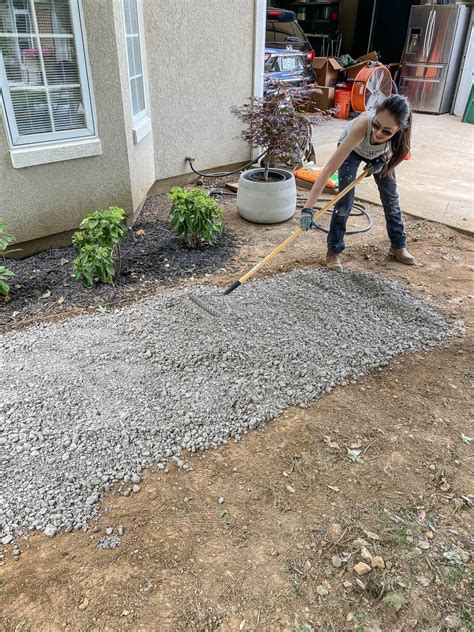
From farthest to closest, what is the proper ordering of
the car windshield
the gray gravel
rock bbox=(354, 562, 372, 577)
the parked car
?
the car windshield, the parked car, the gray gravel, rock bbox=(354, 562, 372, 577)

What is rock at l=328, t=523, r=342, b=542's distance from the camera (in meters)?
1.86

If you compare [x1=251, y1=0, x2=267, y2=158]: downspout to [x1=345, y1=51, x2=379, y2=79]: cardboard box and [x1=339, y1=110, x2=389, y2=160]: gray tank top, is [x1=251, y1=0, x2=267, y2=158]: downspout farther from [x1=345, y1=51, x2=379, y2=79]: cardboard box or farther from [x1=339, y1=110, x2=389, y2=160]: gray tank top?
[x1=345, y1=51, x2=379, y2=79]: cardboard box

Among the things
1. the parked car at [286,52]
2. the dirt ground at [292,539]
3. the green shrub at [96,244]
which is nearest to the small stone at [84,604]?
the dirt ground at [292,539]

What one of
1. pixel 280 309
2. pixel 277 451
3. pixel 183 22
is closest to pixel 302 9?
pixel 183 22

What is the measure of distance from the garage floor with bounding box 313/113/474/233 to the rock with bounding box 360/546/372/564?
3.96m

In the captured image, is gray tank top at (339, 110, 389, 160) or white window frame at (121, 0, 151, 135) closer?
gray tank top at (339, 110, 389, 160)

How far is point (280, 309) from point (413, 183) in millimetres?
3850

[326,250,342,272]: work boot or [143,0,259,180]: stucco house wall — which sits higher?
[143,0,259,180]: stucco house wall

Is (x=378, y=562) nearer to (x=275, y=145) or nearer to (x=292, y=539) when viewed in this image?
(x=292, y=539)

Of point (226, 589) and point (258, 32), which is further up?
point (258, 32)

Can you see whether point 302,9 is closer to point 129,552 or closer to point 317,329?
point 317,329

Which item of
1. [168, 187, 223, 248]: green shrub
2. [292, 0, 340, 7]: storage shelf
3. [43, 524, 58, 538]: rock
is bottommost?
[43, 524, 58, 538]: rock

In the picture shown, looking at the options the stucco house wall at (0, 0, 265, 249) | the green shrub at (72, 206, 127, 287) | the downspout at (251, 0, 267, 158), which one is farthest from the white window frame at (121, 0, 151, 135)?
the downspout at (251, 0, 267, 158)

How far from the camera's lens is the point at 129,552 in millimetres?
1816
